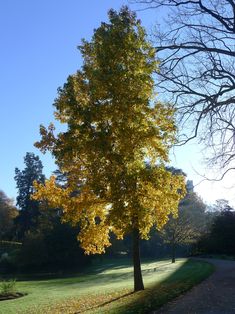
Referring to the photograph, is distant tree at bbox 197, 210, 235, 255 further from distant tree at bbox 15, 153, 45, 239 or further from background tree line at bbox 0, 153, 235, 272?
distant tree at bbox 15, 153, 45, 239

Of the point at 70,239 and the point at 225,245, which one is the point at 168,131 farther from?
the point at 70,239

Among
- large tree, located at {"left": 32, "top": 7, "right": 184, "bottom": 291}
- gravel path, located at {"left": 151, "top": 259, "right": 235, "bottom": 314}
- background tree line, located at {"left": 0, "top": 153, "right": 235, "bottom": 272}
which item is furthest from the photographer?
background tree line, located at {"left": 0, "top": 153, "right": 235, "bottom": 272}

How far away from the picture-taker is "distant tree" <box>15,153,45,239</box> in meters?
70.6

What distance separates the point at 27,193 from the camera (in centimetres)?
7262

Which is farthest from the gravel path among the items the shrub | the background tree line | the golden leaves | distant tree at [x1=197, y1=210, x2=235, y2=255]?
distant tree at [x1=197, y1=210, x2=235, y2=255]

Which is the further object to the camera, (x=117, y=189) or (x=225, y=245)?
(x=225, y=245)

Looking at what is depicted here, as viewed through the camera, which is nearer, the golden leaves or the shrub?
the golden leaves

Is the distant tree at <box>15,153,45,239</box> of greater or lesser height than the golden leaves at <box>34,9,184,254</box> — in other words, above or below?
above

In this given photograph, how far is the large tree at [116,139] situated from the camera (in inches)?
618

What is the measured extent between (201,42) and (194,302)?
27.0 feet

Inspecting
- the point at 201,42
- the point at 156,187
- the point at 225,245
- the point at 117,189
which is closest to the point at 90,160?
the point at 117,189

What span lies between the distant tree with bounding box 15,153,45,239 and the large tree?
175 ft

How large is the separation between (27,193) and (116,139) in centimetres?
5901

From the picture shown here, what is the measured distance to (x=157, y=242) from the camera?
67000 mm
